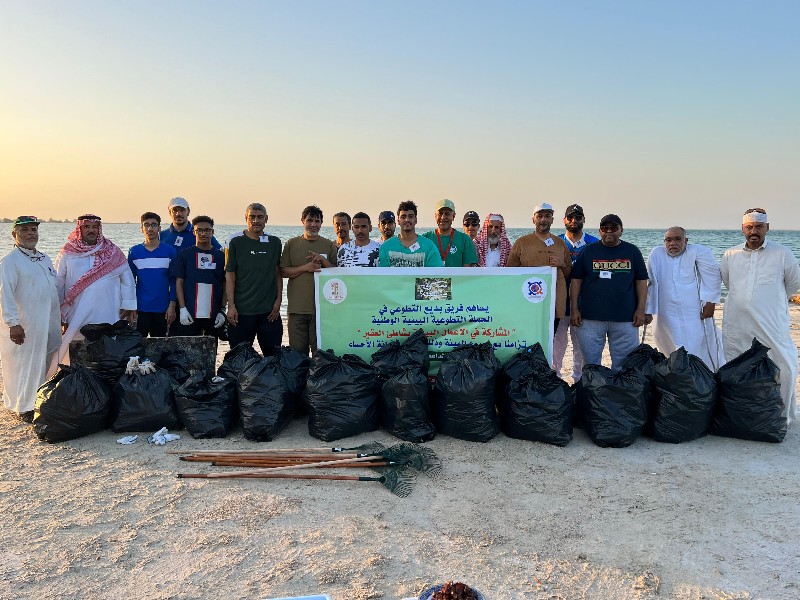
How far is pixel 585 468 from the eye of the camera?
4.05 m

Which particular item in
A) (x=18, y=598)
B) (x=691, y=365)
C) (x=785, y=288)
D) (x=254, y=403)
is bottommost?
(x=18, y=598)

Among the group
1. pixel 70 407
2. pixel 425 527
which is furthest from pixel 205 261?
pixel 425 527

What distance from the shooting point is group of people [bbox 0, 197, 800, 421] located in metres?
5.07

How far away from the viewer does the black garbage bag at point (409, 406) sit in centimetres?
446

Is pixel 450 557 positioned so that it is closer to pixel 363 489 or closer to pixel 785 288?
pixel 363 489

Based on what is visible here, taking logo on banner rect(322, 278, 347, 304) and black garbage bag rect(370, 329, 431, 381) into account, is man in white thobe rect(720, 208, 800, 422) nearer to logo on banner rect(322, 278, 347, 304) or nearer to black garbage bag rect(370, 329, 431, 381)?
black garbage bag rect(370, 329, 431, 381)

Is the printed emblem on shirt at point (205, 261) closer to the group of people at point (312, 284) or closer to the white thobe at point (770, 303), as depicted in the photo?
the group of people at point (312, 284)

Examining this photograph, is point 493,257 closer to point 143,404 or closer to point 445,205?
point 445,205

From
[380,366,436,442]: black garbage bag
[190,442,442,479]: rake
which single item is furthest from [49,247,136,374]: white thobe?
[380,366,436,442]: black garbage bag

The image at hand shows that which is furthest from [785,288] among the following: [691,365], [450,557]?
[450,557]

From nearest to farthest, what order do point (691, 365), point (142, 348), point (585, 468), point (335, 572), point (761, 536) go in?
point (335, 572) → point (761, 536) → point (585, 468) → point (691, 365) → point (142, 348)

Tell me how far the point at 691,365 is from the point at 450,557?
2640 millimetres

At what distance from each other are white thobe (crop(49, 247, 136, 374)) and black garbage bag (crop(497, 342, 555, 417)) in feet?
11.8

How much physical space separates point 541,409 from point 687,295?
82.4 inches
